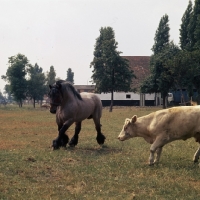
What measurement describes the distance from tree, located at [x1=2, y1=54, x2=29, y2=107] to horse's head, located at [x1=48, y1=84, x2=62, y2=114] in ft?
194

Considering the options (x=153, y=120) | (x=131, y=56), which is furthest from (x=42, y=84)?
(x=153, y=120)

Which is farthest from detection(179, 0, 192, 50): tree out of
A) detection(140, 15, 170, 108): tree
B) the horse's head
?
the horse's head

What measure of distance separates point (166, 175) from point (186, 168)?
3.15 feet

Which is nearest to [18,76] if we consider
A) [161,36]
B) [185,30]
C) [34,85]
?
[34,85]

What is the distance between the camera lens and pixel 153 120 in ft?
34.0

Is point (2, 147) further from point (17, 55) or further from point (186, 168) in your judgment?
point (17, 55)

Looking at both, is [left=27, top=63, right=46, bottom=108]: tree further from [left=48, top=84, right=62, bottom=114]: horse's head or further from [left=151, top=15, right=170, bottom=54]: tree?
[left=48, top=84, right=62, bottom=114]: horse's head

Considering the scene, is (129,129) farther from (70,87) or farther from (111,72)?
(111,72)

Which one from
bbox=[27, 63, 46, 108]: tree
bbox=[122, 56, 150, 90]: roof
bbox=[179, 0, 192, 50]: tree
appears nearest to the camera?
bbox=[179, 0, 192, 50]: tree

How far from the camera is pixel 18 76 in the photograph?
72.5m

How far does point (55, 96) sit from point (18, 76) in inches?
2414

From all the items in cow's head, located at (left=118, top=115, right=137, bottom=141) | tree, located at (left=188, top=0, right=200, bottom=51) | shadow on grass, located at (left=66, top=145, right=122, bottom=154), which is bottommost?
shadow on grass, located at (left=66, top=145, right=122, bottom=154)

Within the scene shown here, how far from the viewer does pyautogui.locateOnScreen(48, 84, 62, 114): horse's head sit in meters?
13.0

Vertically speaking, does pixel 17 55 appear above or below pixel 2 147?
above
